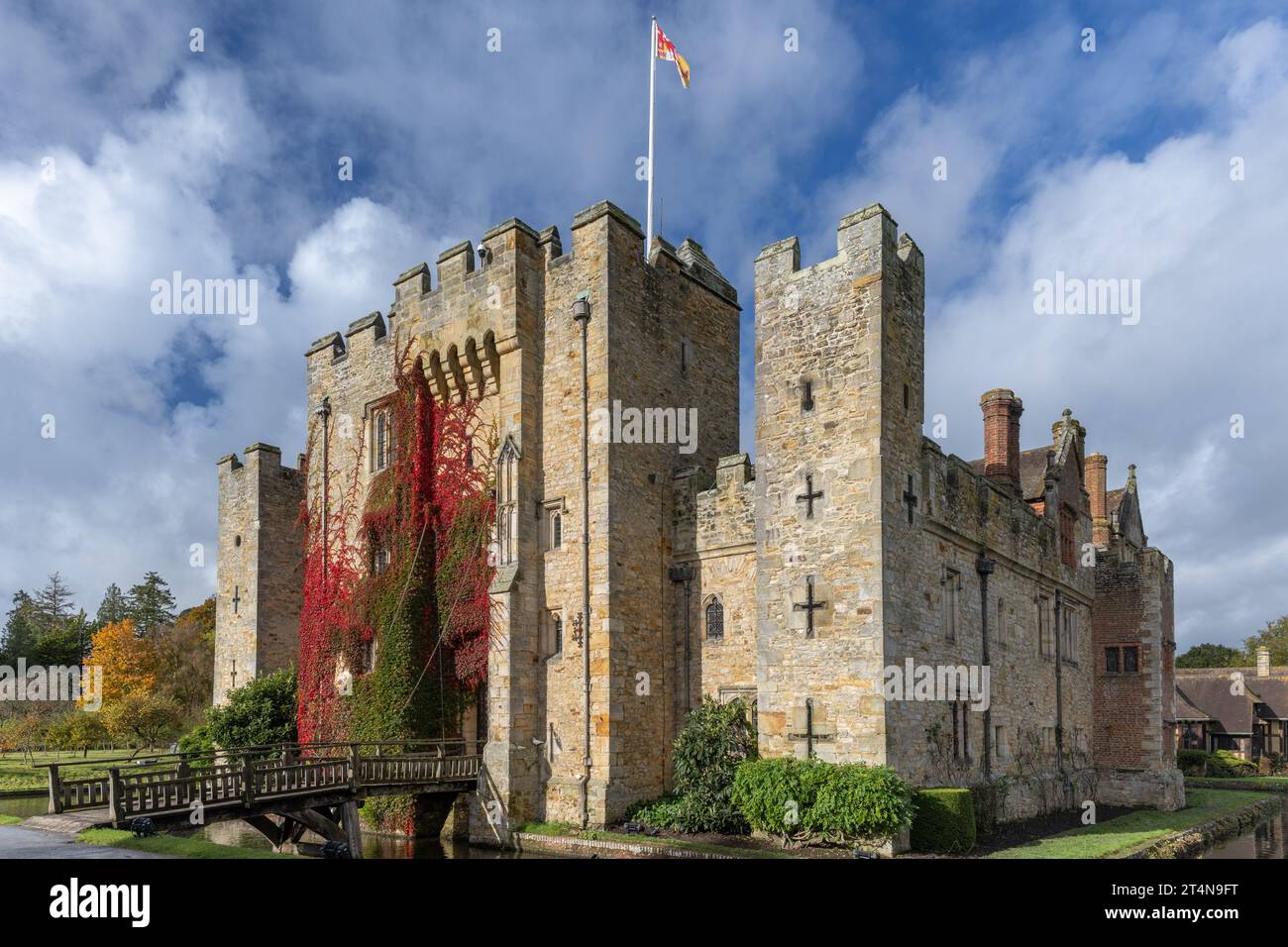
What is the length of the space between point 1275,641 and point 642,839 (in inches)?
3395

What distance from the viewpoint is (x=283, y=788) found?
60.6 feet

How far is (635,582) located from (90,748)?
4067 centimetres

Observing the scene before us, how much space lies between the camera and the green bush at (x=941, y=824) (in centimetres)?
1750

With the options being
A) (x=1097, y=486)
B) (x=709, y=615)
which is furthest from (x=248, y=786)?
(x=1097, y=486)

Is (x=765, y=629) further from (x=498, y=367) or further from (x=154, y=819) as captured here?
(x=154, y=819)

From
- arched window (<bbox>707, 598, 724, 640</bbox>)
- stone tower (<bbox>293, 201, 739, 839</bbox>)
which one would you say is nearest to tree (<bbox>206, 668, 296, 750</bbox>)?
stone tower (<bbox>293, 201, 739, 839</bbox>)

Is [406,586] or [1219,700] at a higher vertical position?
[406,586]

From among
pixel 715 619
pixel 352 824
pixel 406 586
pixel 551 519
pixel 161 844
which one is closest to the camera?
pixel 161 844

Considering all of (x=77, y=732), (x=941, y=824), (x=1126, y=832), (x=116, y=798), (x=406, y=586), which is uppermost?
(x=406, y=586)

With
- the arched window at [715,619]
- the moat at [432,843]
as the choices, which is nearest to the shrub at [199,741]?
the moat at [432,843]

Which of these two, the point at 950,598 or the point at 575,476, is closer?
the point at 950,598

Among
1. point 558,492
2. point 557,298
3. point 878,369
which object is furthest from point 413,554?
point 878,369

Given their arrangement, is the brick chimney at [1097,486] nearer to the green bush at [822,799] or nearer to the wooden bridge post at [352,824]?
the green bush at [822,799]

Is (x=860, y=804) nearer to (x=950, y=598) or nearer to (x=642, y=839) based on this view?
(x=642, y=839)
